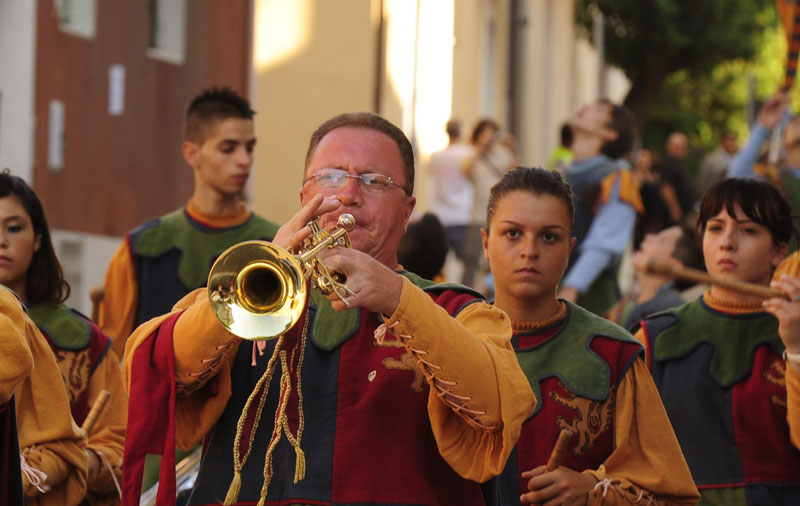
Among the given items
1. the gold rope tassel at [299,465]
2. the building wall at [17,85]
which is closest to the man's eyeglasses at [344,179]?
the gold rope tassel at [299,465]

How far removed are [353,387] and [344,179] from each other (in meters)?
0.55

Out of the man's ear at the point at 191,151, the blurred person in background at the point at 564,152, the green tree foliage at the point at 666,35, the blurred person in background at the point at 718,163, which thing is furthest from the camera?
the green tree foliage at the point at 666,35

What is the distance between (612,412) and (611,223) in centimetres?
367

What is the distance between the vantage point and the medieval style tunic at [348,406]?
3.88 m

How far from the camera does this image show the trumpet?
370cm

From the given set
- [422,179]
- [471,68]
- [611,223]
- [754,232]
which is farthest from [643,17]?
[754,232]

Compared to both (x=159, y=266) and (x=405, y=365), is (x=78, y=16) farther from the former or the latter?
(x=405, y=365)

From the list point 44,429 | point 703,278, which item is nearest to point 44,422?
point 44,429

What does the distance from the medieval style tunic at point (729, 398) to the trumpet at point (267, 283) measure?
7.56 ft

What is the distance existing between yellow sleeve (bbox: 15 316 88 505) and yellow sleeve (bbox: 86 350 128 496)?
267 millimetres

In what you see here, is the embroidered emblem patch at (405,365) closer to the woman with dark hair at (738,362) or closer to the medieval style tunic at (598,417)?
the medieval style tunic at (598,417)

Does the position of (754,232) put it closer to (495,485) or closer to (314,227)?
(495,485)

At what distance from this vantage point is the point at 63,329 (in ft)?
19.2

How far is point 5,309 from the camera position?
4.57 m
